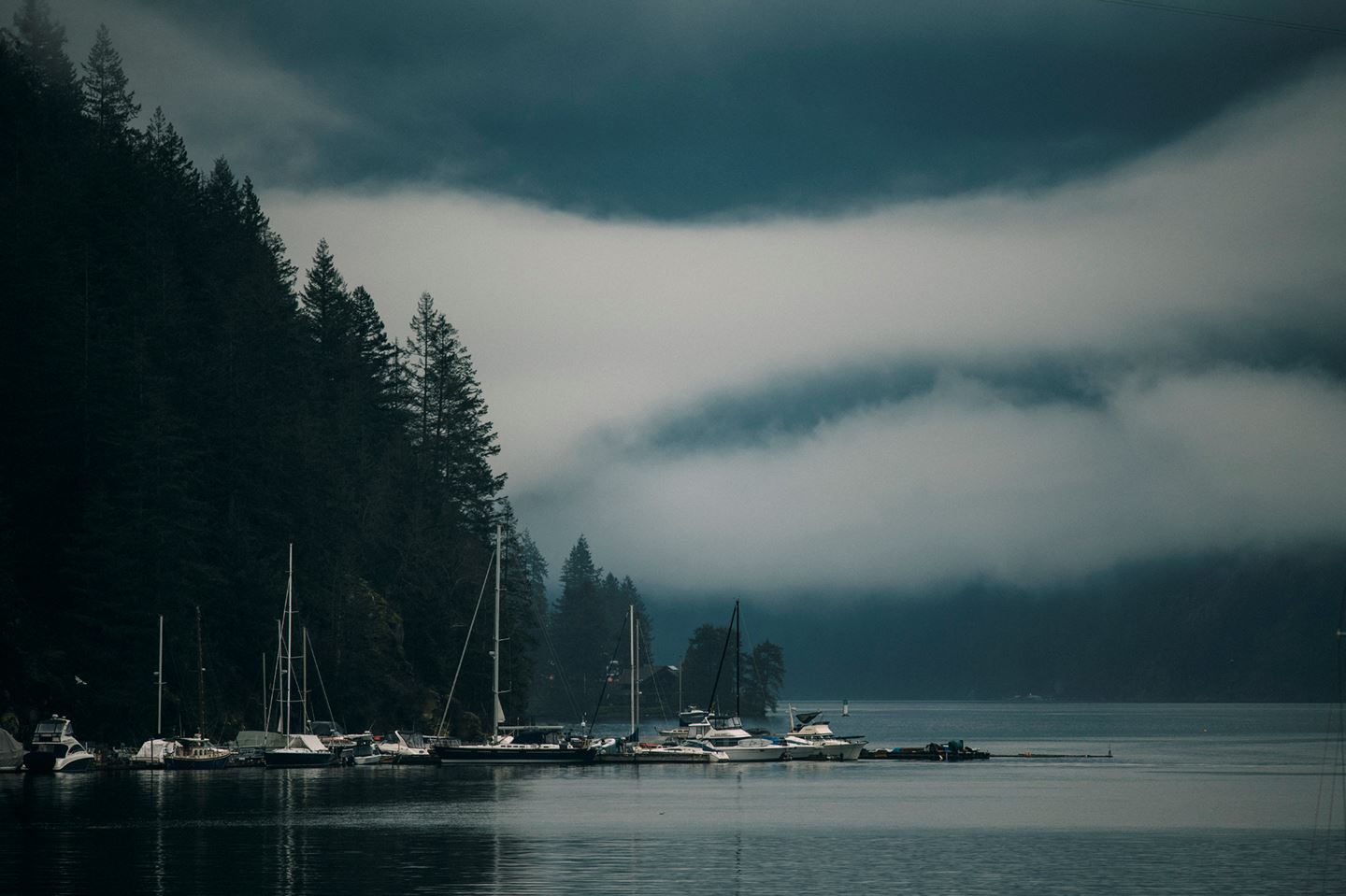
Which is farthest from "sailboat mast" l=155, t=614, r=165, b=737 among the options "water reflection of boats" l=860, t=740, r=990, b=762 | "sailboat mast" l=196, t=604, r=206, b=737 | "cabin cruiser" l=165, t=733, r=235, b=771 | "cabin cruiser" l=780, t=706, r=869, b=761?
"water reflection of boats" l=860, t=740, r=990, b=762

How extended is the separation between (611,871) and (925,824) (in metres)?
29.4

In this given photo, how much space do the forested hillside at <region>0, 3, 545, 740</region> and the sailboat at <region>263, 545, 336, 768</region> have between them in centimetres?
190

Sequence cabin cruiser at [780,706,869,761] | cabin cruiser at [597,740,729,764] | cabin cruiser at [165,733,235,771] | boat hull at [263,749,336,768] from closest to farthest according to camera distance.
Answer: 1. cabin cruiser at [165,733,235,771]
2. boat hull at [263,749,336,768]
3. cabin cruiser at [597,740,729,764]
4. cabin cruiser at [780,706,869,761]

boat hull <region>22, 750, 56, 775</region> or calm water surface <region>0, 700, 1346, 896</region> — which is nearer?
calm water surface <region>0, 700, 1346, 896</region>

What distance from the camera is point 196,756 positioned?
11906 cm

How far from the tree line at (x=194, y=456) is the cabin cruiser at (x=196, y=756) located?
3503 millimetres

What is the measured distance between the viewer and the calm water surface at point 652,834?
55.6 metres

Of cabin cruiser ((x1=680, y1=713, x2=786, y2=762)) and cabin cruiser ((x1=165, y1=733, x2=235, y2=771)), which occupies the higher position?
cabin cruiser ((x1=165, y1=733, x2=235, y2=771))

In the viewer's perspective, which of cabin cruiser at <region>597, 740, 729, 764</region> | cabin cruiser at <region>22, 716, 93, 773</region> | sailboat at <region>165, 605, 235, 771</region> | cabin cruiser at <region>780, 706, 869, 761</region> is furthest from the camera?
cabin cruiser at <region>780, 706, 869, 761</region>

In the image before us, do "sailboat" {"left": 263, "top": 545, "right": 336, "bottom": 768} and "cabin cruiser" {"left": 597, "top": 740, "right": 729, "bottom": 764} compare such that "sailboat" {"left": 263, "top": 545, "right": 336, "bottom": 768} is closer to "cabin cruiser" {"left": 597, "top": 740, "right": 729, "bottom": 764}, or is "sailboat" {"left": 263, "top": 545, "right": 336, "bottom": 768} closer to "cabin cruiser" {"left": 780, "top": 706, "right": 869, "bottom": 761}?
"cabin cruiser" {"left": 597, "top": 740, "right": 729, "bottom": 764}

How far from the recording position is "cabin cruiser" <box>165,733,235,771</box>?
116 meters

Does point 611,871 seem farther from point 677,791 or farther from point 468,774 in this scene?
point 468,774

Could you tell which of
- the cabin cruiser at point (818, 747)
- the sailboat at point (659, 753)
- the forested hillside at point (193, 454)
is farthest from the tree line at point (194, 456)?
the cabin cruiser at point (818, 747)

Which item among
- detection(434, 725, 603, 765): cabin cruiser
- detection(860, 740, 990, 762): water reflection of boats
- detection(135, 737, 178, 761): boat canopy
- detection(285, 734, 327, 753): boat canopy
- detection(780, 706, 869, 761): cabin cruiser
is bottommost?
detection(860, 740, 990, 762): water reflection of boats
